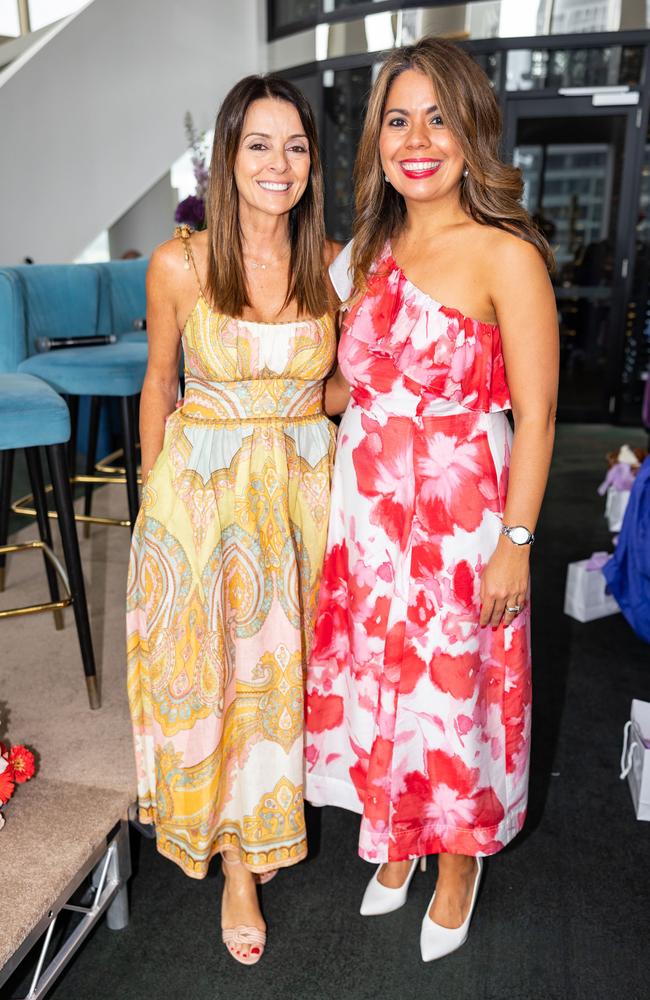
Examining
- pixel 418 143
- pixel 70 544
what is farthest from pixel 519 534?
pixel 70 544

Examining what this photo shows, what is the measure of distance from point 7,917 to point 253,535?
0.77 m

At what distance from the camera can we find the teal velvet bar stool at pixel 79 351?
241cm

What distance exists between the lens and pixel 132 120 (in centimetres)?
657

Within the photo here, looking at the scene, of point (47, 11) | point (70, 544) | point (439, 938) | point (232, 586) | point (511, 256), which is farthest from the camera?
point (47, 11)

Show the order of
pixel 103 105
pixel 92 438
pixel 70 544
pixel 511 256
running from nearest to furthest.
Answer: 1. pixel 511 256
2. pixel 70 544
3. pixel 92 438
4. pixel 103 105

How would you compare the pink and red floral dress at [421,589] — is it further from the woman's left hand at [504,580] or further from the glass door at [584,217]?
the glass door at [584,217]

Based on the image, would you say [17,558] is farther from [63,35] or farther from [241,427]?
[63,35]

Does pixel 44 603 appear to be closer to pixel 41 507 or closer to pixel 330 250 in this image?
pixel 41 507

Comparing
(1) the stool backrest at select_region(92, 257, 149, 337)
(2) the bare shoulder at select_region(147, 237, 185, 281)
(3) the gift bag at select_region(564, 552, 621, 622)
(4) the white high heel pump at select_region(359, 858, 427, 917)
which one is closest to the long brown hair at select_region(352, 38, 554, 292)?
(2) the bare shoulder at select_region(147, 237, 185, 281)

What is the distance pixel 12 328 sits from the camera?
2.56 metres

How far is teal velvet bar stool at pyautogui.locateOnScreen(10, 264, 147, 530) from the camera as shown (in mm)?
2406

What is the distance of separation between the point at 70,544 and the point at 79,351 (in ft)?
2.80

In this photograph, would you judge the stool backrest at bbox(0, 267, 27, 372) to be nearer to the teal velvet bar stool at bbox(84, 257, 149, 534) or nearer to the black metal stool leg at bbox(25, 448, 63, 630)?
the black metal stool leg at bbox(25, 448, 63, 630)

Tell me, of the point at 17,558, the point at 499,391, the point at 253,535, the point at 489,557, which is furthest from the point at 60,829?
the point at 17,558
